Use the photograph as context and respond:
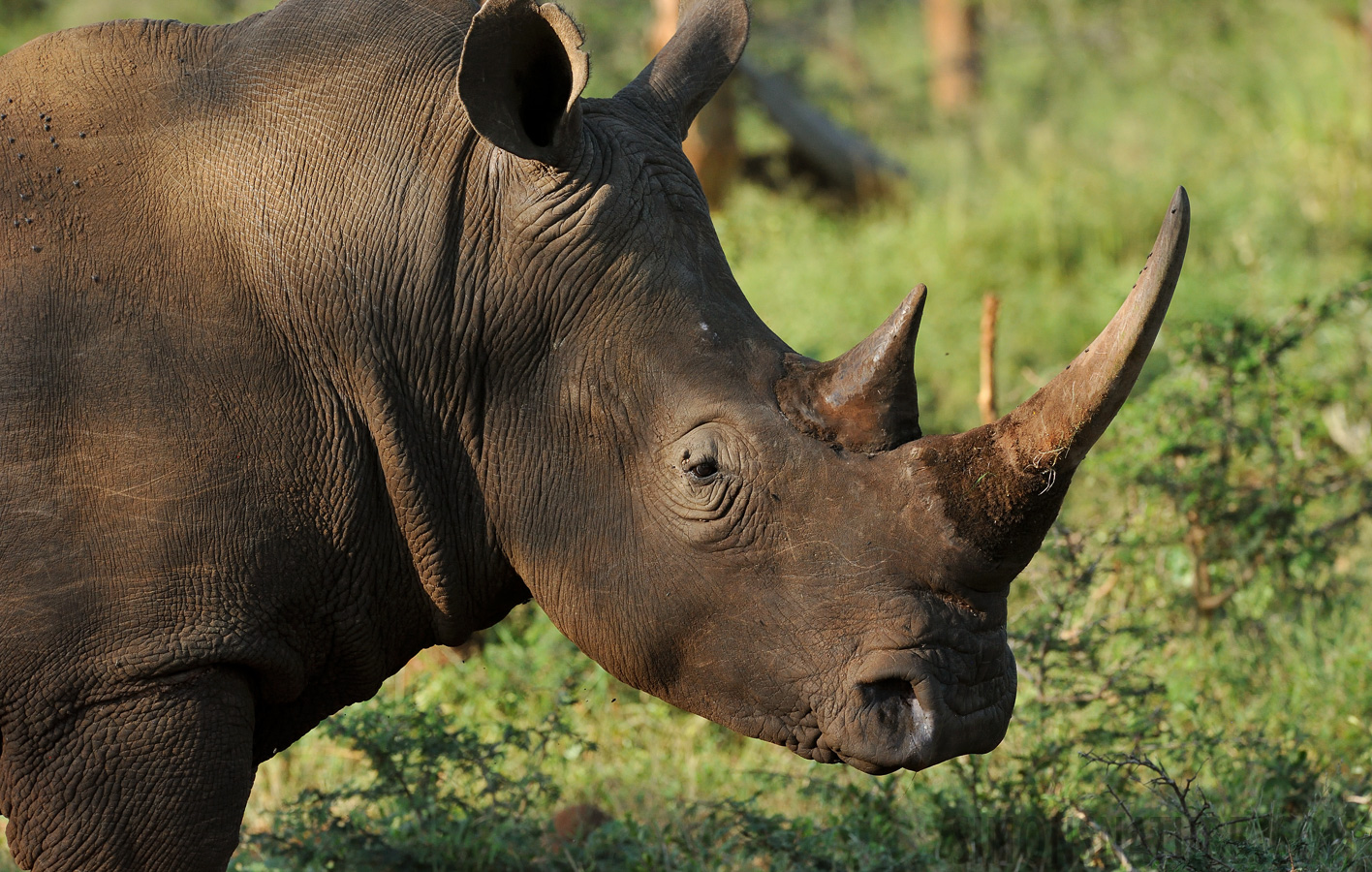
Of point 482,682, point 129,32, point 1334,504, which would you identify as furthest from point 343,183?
point 1334,504

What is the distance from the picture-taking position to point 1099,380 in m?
2.87

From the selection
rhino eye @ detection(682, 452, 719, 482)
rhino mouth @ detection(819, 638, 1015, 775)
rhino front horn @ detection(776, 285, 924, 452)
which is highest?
rhino front horn @ detection(776, 285, 924, 452)

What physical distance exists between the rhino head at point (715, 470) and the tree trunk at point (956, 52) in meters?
15.9

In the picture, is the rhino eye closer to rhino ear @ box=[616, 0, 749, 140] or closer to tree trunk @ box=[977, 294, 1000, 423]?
rhino ear @ box=[616, 0, 749, 140]

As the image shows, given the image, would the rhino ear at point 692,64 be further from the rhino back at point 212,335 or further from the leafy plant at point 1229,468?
the leafy plant at point 1229,468

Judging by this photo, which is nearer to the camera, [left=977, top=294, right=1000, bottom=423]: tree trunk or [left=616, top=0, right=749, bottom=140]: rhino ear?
[left=616, top=0, right=749, bottom=140]: rhino ear

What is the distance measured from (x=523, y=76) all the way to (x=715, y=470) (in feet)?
3.12

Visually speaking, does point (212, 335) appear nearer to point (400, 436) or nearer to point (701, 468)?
point (400, 436)

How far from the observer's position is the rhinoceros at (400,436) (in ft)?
9.85

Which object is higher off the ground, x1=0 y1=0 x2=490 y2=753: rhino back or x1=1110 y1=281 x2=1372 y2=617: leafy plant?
x1=1110 y1=281 x2=1372 y2=617: leafy plant

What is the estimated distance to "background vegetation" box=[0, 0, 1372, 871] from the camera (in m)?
4.41

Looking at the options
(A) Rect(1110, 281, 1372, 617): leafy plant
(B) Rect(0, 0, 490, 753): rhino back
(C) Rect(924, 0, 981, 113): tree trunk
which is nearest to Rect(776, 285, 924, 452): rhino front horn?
(B) Rect(0, 0, 490, 753): rhino back

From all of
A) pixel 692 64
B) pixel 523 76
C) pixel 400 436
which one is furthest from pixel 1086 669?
pixel 523 76

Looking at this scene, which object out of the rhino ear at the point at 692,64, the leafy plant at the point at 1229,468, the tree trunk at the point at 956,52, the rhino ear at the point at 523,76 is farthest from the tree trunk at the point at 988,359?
the tree trunk at the point at 956,52
